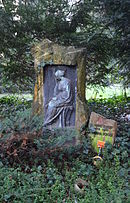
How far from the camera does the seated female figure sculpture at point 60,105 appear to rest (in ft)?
13.4

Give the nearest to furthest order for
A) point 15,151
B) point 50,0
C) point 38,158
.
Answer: point 15,151, point 38,158, point 50,0

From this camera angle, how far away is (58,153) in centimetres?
342

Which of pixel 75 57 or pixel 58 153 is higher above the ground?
pixel 75 57

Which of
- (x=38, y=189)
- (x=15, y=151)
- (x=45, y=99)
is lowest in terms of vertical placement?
(x=38, y=189)

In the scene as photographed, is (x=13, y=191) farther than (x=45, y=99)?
No

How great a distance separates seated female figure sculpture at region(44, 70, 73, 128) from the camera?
4074mm

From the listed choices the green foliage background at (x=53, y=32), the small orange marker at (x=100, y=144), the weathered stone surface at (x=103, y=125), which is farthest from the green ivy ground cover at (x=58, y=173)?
the green foliage background at (x=53, y=32)

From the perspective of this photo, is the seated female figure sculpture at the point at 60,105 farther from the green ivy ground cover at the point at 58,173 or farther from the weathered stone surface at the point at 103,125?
the weathered stone surface at the point at 103,125

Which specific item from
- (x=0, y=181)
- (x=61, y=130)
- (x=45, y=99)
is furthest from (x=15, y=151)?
(x=45, y=99)

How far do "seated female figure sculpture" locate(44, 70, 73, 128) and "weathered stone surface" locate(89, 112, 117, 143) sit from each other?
531mm

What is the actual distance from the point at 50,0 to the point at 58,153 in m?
3.73

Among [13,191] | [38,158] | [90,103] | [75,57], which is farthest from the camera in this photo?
[90,103]

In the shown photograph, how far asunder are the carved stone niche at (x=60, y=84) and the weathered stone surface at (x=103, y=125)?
219 mm

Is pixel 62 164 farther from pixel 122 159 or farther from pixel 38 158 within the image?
pixel 122 159
